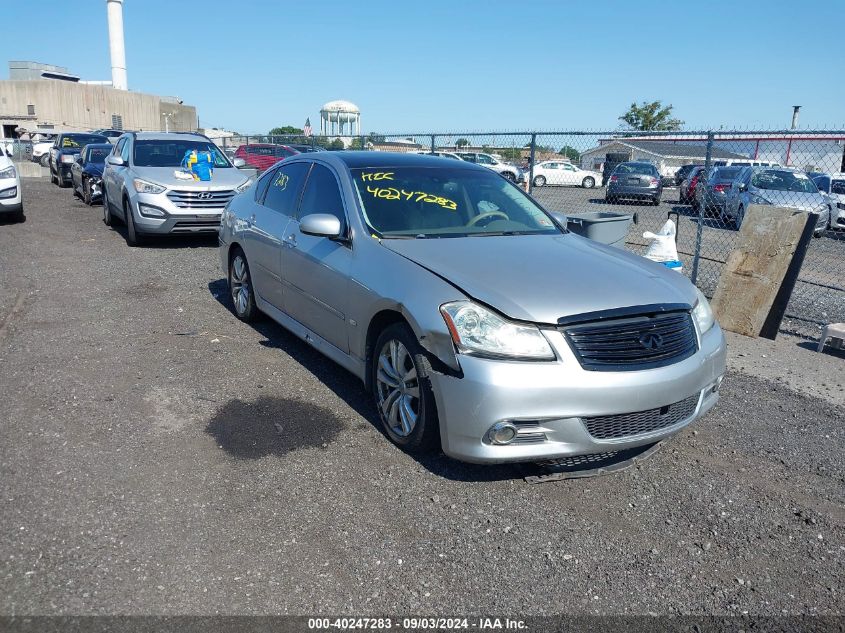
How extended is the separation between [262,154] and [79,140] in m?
6.30

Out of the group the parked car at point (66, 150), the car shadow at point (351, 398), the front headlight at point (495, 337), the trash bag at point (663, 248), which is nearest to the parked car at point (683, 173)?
the trash bag at point (663, 248)

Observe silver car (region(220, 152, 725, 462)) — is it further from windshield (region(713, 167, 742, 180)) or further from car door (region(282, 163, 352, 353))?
windshield (region(713, 167, 742, 180))

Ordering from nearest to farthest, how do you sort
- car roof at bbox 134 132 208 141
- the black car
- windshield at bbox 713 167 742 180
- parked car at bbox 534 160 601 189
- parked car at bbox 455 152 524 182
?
car roof at bbox 134 132 208 141 < parked car at bbox 534 160 601 189 < parked car at bbox 455 152 524 182 < the black car < windshield at bbox 713 167 742 180

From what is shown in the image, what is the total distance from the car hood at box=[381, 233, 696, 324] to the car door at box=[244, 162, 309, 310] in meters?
1.54

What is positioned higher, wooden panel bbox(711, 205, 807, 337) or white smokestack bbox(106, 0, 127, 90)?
white smokestack bbox(106, 0, 127, 90)

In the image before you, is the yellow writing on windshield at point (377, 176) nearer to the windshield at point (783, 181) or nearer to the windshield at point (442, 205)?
the windshield at point (442, 205)

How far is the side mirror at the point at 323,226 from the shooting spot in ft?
15.1

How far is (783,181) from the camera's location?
1519cm

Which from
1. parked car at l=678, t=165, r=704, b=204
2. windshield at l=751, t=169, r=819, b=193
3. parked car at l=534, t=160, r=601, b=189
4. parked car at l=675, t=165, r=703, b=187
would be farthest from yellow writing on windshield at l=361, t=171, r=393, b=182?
parked car at l=675, t=165, r=703, b=187

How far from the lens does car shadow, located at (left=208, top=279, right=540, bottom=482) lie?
390 centimetres

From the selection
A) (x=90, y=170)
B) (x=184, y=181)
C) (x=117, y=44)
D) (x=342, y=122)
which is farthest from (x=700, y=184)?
(x=117, y=44)

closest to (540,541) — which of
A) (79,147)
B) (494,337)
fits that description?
(494,337)

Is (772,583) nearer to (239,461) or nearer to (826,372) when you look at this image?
(239,461)

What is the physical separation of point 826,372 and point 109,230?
38.5 ft
